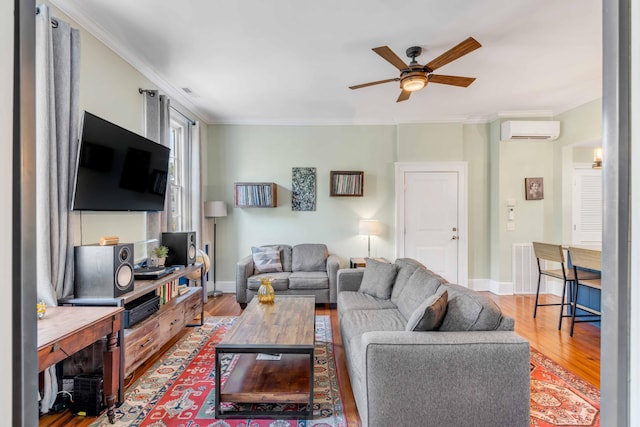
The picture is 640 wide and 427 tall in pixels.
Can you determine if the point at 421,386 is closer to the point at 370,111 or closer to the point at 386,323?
the point at 386,323

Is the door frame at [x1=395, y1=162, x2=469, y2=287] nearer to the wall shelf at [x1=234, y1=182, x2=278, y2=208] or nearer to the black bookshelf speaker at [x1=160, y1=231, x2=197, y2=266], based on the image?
the wall shelf at [x1=234, y1=182, x2=278, y2=208]

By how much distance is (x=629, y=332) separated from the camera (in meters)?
0.58

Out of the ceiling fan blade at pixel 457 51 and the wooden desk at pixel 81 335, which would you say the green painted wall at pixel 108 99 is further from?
the ceiling fan blade at pixel 457 51

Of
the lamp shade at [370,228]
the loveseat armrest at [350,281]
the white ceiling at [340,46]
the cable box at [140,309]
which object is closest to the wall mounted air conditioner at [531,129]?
the white ceiling at [340,46]

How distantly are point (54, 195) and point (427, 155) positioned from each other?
15.2 ft

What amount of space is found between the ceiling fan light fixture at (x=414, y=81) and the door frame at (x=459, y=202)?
2186 mm

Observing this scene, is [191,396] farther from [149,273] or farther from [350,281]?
[350,281]

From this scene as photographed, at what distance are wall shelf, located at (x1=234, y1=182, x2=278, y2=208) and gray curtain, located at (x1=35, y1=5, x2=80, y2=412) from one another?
257 centimetres

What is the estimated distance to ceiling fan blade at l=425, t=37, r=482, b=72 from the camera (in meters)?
2.17

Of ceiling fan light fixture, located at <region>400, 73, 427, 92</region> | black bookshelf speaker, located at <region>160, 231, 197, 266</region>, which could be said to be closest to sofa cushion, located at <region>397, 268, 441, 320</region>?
ceiling fan light fixture, located at <region>400, 73, 427, 92</region>

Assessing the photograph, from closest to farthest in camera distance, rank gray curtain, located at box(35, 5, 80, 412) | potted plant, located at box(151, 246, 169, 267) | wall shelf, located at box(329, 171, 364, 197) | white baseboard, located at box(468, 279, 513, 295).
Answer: gray curtain, located at box(35, 5, 80, 412)
potted plant, located at box(151, 246, 169, 267)
white baseboard, located at box(468, 279, 513, 295)
wall shelf, located at box(329, 171, 364, 197)

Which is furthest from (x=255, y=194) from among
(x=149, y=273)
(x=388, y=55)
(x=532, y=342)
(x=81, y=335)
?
(x=532, y=342)

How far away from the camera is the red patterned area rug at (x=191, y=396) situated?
1902mm

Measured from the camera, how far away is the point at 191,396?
217 centimetres
